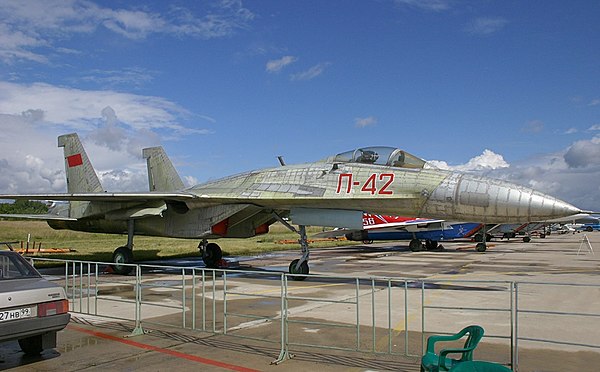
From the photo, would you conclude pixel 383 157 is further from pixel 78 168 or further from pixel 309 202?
pixel 78 168

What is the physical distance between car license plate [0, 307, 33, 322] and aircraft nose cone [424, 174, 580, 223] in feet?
26.8

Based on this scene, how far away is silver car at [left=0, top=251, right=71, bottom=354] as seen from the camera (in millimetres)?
5266

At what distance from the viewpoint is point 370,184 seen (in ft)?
38.7

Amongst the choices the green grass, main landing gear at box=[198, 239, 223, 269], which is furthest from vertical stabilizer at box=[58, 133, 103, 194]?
main landing gear at box=[198, 239, 223, 269]

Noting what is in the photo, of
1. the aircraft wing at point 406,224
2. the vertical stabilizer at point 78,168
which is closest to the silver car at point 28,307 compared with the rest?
the vertical stabilizer at point 78,168

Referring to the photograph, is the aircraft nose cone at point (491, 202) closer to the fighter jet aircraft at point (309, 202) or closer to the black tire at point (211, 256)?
the fighter jet aircraft at point (309, 202)

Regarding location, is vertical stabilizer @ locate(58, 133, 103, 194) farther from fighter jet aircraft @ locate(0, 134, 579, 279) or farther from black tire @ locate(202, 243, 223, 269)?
black tire @ locate(202, 243, 223, 269)

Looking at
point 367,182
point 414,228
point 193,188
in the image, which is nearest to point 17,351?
point 367,182

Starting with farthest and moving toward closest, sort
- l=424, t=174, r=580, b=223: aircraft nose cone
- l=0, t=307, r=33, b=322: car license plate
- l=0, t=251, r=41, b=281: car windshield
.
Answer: l=424, t=174, r=580, b=223: aircraft nose cone, l=0, t=251, r=41, b=281: car windshield, l=0, t=307, r=33, b=322: car license plate

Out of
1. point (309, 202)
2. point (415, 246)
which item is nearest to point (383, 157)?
point (309, 202)

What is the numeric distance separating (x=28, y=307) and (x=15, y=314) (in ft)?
0.53

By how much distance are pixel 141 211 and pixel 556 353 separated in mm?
12007

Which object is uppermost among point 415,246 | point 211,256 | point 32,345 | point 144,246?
point 32,345

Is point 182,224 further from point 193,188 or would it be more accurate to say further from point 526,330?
point 526,330
